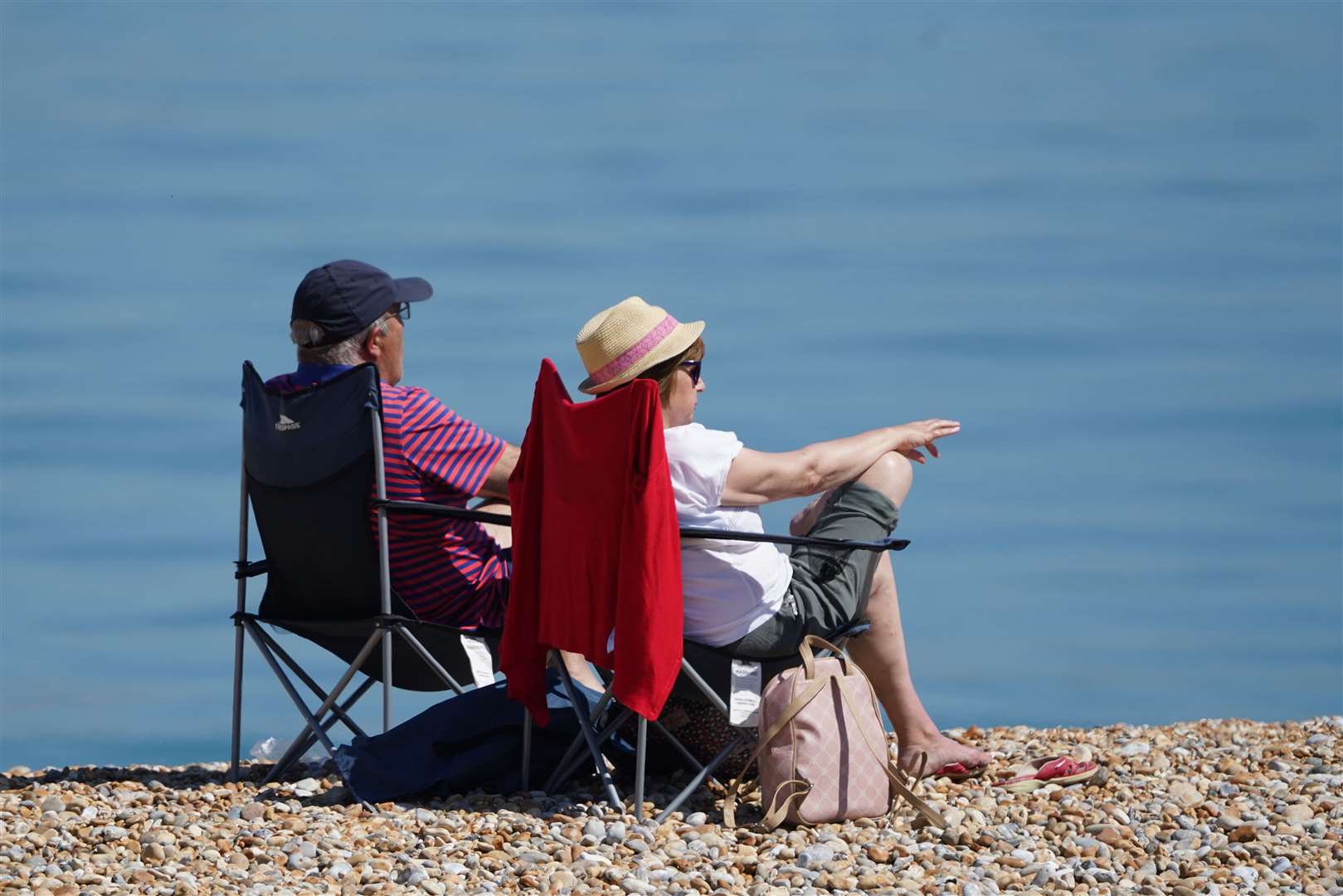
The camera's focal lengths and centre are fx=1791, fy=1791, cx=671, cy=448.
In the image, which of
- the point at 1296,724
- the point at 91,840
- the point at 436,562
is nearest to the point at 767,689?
the point at 436,562

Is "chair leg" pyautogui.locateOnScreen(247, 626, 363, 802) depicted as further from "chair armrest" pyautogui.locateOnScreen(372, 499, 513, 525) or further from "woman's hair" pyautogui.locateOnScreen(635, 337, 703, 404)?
"woman's hair" pyautogui.locateOnScreen(635, 337, 703, 404)

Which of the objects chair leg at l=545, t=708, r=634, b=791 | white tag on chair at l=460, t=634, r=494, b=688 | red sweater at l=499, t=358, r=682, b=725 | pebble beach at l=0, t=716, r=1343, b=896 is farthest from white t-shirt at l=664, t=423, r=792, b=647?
white tag on chair at l=460, t=634, r=494, b=688

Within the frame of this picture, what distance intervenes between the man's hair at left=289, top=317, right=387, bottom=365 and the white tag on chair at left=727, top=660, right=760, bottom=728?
1.43m

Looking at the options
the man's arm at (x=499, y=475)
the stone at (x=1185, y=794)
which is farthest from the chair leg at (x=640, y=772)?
the stone at (x=1185, y=794)

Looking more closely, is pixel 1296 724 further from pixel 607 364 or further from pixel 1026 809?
pixel 607 364

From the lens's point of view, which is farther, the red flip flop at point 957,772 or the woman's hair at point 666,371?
the red flip flop at point 957,772

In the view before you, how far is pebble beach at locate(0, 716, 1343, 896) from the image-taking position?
3.74m

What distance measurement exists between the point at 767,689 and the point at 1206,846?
106cm

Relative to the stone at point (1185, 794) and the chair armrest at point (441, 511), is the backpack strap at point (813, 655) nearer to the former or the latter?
the chair armrest at point (441, 511)

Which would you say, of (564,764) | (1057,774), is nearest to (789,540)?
(564,764)

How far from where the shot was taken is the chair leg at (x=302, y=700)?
452 centimetres

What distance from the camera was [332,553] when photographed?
15.5ft

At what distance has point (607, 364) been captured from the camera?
4254 millimetres

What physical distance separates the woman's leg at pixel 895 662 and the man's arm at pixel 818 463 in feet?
0.20
